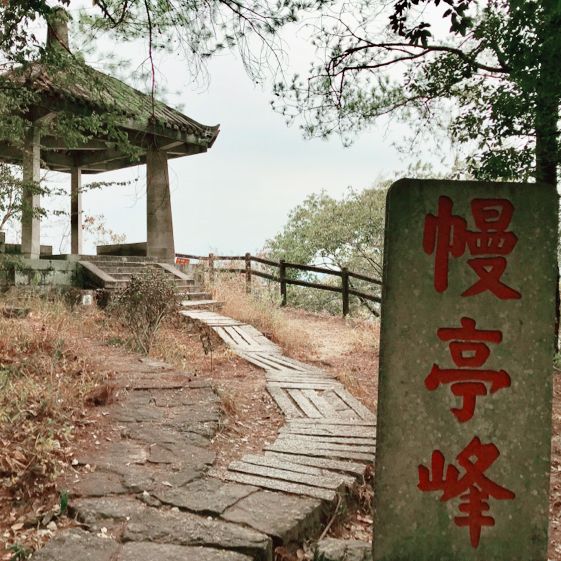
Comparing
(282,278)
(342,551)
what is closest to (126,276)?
(282,278)

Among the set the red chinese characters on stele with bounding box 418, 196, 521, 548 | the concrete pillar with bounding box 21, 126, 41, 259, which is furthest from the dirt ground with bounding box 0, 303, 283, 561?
the concrete pillar with bounding box 21, 126, 41, 259

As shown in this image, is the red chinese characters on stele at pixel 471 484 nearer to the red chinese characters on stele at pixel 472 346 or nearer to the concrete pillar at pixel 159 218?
the red chinese characters on stele at pixel 472 346

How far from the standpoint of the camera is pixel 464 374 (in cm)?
214

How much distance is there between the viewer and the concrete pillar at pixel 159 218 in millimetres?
12125

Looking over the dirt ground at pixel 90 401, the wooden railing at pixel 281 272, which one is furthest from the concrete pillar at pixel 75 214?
the dirt ground at pixel 90 401

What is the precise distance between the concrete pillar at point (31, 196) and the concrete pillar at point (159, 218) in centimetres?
245

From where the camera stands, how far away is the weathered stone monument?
2.14 m

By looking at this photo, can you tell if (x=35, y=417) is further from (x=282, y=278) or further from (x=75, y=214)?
(x=75, y=214)

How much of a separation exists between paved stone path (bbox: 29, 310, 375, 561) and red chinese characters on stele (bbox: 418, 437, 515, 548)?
62 centimetres

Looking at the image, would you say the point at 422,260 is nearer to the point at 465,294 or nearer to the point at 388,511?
the point at 465,294

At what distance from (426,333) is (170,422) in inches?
77.9

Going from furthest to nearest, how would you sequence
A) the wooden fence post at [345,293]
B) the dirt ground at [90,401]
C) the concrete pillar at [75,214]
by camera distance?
the concrete pillar at [75,214]
the wooden fence post at [345,293]
the dirt ground at [90,401]

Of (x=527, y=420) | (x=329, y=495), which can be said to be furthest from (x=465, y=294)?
(x=329, y=495)

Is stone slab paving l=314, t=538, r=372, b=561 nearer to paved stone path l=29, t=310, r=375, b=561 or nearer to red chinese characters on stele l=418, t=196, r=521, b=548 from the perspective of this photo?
paved stone path l=29, t=310, r=375, b=561
